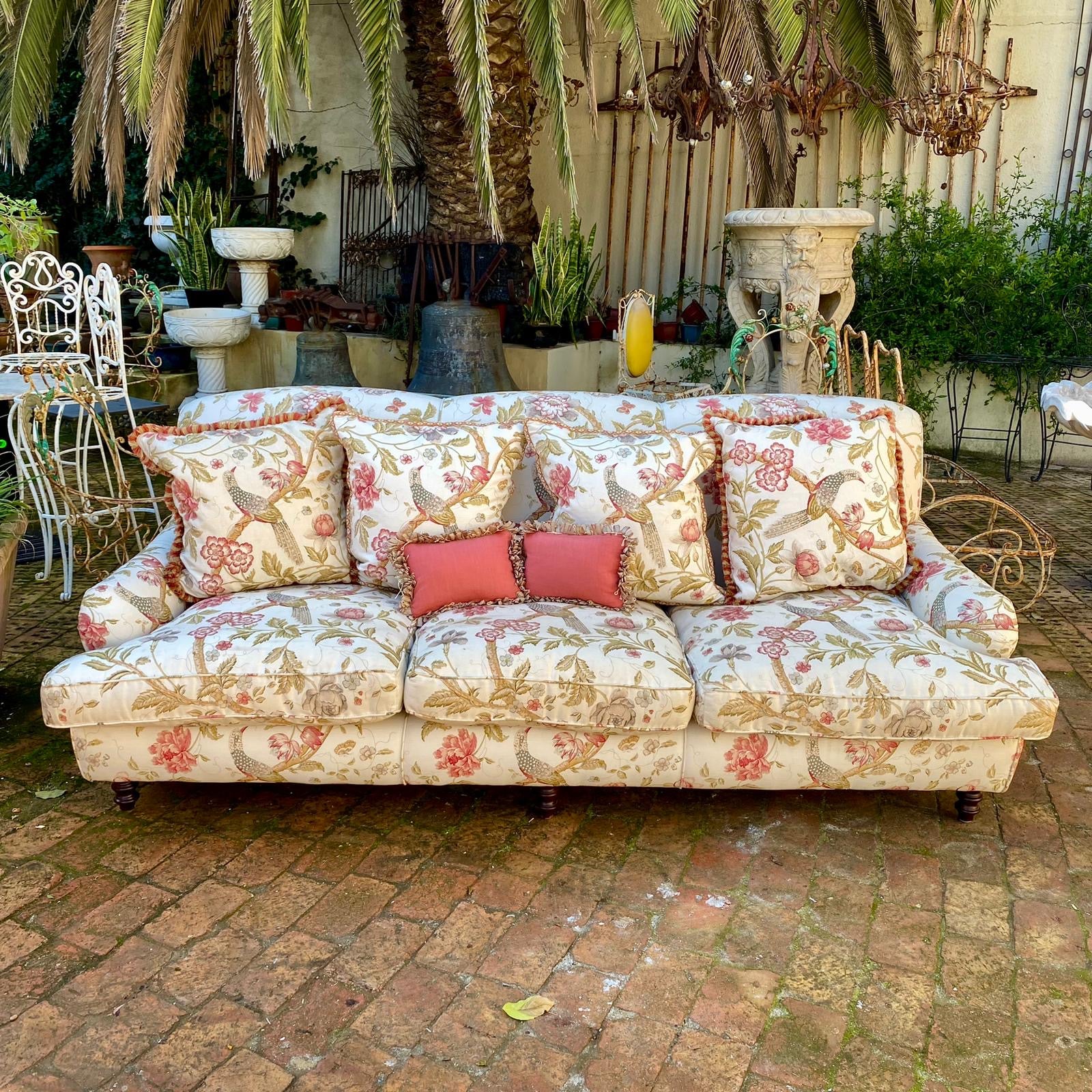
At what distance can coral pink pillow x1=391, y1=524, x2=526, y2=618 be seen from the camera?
259 centimetres

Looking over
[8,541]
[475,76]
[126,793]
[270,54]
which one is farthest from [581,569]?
[270,54]

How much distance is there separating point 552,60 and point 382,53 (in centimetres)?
70

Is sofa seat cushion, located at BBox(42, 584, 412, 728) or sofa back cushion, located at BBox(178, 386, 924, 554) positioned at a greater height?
sofa back cushion, located at BBox(178, 386, 924, 554)

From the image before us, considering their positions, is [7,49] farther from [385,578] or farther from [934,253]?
[934,253]

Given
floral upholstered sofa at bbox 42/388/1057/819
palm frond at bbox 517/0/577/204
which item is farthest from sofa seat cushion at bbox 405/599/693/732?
palm frond at bbox 517/0/577/204

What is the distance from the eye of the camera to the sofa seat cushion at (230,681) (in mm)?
2275

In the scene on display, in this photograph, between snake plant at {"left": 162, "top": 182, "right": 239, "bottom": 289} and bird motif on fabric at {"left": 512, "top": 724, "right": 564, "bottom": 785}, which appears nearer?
bird motif on fabric at {"left": 512, "top": 724, "right": 564, "bottom": 785}

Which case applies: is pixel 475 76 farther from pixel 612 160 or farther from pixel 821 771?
pixel 821 771

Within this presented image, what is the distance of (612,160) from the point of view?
6922 millimetres

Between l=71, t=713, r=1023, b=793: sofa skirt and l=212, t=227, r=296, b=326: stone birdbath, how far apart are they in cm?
520

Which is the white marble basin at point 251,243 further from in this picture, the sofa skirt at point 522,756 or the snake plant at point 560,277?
the sofa skirt at point 522,756

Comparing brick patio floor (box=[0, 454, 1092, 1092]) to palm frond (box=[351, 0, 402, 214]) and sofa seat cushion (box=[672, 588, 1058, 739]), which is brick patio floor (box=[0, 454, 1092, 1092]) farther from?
palm frond (box=[351, 0, 402, 214])

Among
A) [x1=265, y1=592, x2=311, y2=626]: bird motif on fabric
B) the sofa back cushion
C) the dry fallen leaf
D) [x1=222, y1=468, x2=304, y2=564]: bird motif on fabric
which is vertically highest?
the sofa back cushion

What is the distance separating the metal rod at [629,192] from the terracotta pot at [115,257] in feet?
11.6
